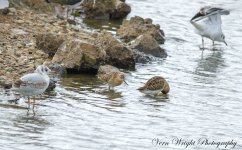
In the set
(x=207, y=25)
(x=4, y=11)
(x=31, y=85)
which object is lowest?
(x=207, y=25)

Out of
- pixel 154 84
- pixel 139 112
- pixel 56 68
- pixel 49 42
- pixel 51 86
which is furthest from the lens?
pixel 49 42

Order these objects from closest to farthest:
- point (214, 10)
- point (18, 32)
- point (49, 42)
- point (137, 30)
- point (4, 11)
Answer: point (49, 42) < point (18, 32) < point (4, 11) < point (137, 30) < point (214, 10)

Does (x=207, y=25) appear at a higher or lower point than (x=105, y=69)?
higher

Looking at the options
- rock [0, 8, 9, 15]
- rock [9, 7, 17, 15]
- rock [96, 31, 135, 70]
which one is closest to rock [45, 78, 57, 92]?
rock [96, 31, 135, 70]

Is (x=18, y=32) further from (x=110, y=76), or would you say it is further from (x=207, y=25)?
(x=207, y=25)

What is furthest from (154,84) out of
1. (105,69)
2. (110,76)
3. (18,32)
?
(18,32)

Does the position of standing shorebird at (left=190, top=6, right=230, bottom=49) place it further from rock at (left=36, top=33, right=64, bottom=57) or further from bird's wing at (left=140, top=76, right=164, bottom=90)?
bird's wing at (left=140, top=76, right=164, bottom=90)

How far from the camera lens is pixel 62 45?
13367 millimetres

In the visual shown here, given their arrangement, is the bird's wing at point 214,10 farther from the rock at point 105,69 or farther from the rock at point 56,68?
the rock at point 56,68

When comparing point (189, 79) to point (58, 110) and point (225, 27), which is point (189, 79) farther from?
point (225, 27)

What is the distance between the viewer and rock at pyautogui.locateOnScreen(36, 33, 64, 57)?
13.6 m

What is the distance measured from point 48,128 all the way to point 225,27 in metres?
10.5

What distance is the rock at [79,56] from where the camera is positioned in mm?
12891

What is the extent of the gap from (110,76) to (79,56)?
799 mm
